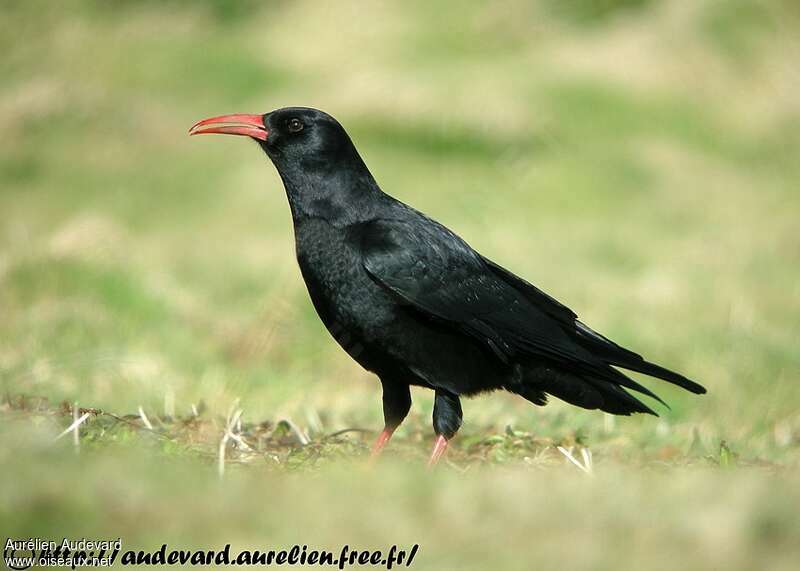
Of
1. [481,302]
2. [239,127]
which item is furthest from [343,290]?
[239,127]

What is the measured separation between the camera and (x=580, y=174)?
13.3 metres

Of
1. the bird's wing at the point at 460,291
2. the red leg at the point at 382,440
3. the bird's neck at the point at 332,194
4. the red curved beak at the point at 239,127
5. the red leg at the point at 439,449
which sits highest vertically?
the red curved beak at the point at 239,127

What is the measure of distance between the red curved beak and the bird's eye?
0.10 meters

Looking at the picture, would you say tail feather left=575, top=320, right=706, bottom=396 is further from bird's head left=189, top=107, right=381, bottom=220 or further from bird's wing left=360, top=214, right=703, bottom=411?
bird's head left=189, top=107, right=381, bottom=220

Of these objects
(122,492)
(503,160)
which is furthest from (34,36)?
(122,492)

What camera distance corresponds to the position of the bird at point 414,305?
4273mm

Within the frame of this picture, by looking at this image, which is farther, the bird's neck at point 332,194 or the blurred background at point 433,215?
the bird's neck at point 332,194

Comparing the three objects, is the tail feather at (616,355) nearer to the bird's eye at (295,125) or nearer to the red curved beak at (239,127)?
the bird's eye at (295,125)

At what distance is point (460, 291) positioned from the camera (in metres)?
A: 4.50

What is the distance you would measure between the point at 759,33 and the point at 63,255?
12.4m

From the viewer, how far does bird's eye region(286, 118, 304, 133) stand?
4.68 meters

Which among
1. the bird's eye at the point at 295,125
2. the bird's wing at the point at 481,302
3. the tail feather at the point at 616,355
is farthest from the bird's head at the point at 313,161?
the tail feather at the point at 616,355

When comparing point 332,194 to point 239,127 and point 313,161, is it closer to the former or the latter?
point 313,161

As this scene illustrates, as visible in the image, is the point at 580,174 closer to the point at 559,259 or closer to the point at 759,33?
the point at 559,259
